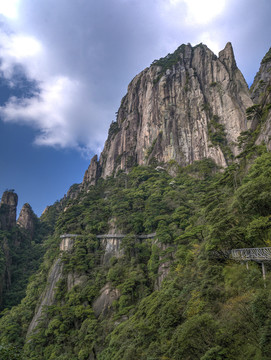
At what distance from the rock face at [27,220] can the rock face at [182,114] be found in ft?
66.5

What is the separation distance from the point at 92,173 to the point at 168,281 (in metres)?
60.4

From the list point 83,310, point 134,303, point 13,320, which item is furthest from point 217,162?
point 13,320

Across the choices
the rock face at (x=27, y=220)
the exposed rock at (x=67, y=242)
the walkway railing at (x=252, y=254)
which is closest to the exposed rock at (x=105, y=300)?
the exposed rock at (x=67, y=242)

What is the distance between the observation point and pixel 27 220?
222ft

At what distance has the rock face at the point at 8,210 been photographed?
60.7 m

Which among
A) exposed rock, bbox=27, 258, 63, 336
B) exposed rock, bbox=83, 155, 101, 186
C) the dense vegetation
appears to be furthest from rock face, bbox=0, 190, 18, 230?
exposed rock, bbox=27, 258, 63, 336

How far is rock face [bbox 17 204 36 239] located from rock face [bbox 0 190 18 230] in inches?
138

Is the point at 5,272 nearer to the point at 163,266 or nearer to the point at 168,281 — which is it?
the point at 163,266

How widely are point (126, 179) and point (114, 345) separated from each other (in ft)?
133

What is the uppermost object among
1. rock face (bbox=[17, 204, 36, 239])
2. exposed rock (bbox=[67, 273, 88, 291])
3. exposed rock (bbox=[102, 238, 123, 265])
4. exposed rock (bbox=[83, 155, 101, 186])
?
exposed rock (bbox=[83, 155, 101, 186])

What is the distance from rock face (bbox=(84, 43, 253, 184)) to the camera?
54.2 m

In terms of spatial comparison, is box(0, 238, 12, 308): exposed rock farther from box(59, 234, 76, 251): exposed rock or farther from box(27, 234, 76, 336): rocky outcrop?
box(27, 234, 76, 336): rocky outcrop

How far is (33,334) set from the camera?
25625mm

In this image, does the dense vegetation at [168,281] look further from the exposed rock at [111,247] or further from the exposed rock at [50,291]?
the exposed rock at [50,291]
